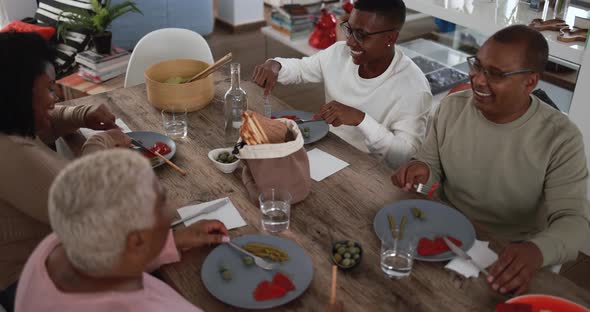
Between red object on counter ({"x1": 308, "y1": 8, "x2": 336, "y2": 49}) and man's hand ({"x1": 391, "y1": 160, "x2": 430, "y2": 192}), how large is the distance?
7.19 ft

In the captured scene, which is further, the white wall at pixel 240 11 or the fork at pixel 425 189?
the white wall at pixel 240 11

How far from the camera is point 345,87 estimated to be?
2305 mm

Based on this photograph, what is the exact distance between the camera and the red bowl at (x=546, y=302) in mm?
1211

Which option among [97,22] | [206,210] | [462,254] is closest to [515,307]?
[462,254]

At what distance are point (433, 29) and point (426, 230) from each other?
3131 millimetres

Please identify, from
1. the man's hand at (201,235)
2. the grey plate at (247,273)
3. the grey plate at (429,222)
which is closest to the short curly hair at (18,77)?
the man's hand at (201,235)

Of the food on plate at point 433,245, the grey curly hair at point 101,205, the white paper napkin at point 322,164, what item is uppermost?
the grey curly hair at point 101,205

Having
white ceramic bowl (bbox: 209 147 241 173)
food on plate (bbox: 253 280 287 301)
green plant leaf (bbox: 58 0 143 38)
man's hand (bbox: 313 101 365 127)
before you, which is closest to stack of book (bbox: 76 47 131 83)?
green plant leaf (bbox: 58 0 143 38)

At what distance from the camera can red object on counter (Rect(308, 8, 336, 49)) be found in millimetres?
3824

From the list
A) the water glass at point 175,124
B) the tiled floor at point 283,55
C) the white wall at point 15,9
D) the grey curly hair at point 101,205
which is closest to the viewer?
the grey curly hair at point 101,205

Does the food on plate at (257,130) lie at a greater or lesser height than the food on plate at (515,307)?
greater

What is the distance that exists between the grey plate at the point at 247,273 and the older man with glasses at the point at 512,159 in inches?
18.8

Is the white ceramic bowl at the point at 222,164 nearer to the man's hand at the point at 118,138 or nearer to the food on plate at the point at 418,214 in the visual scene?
the man's hand at the point at 118,138

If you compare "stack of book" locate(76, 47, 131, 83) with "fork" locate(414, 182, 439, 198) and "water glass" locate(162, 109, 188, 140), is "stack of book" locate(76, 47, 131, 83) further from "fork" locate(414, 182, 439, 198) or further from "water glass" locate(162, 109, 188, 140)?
"fork" locate(414, 182, 439, 198)
